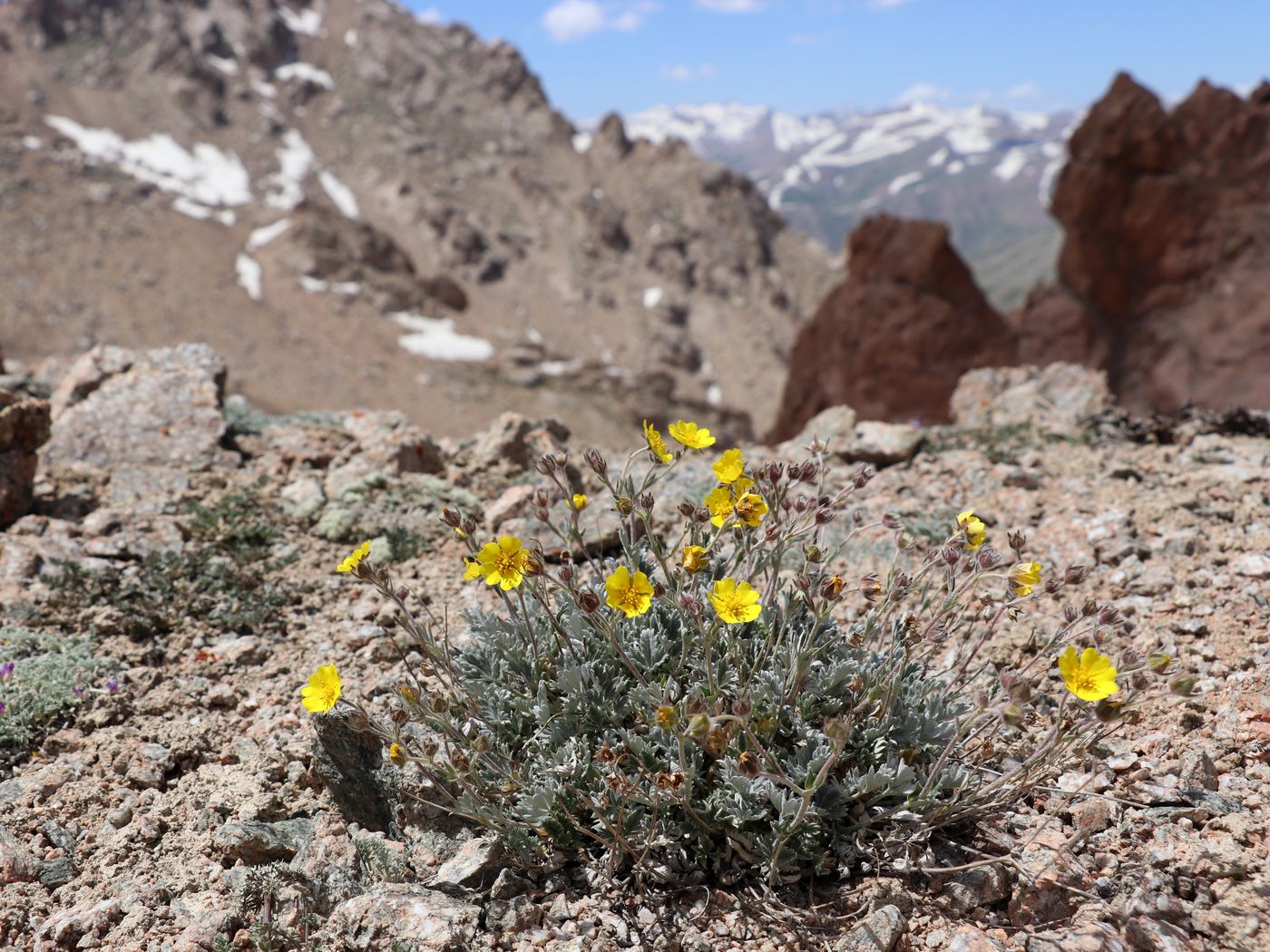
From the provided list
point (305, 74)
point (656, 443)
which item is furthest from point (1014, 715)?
point (305, 74)

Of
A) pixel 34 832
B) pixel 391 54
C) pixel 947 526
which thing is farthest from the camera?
pixel 391 54

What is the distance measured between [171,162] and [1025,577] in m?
102

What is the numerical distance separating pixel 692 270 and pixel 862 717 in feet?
295

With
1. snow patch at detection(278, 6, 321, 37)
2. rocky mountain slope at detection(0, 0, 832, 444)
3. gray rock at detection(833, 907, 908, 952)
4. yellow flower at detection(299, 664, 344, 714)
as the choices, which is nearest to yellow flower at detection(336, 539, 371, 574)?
yellow flower at detection(299, 664, 344, 714)

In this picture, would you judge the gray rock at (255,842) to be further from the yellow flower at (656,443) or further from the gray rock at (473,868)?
the yellow flower at (656,443)

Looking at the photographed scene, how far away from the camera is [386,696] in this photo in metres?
4.04

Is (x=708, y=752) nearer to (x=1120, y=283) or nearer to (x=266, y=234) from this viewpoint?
(x=1120, y=283)

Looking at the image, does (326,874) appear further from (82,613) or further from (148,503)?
(148,503)

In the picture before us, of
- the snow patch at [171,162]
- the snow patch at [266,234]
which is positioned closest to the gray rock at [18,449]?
the snow patch at [266,234]

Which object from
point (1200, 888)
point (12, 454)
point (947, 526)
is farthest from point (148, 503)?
point (1200, 888)

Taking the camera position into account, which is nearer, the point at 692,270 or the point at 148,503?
the point at 148,503

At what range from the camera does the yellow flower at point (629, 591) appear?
2.78 m

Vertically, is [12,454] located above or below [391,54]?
below

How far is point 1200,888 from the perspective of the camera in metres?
2.62
